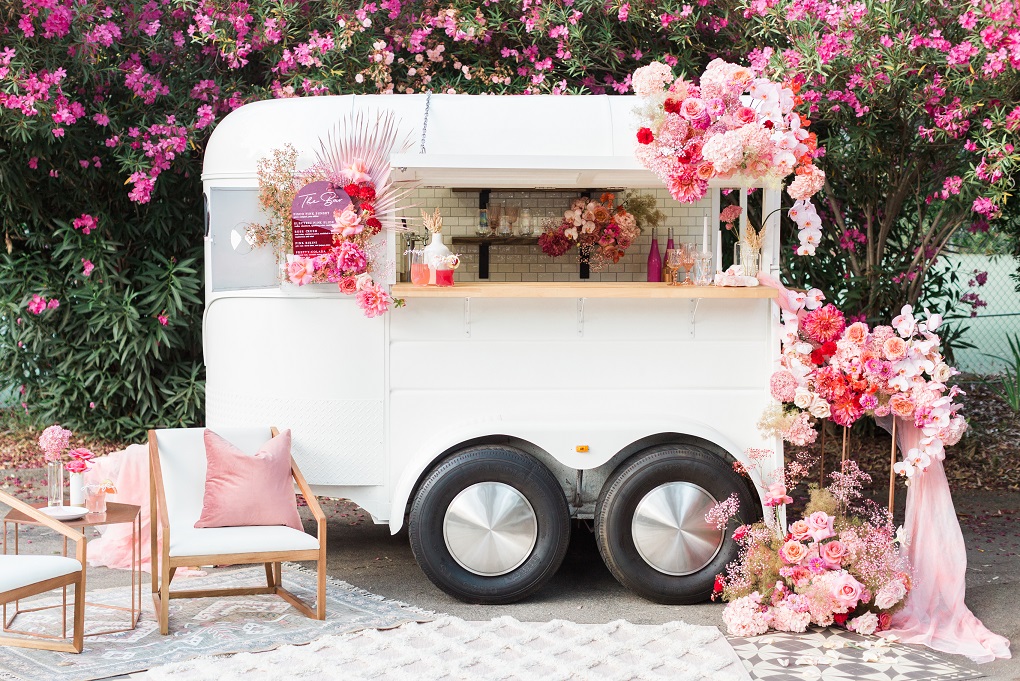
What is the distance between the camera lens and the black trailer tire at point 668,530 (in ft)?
16.4

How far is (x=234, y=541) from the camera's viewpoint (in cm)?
446

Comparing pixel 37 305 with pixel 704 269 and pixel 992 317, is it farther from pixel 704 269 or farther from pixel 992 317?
pixel 992 317

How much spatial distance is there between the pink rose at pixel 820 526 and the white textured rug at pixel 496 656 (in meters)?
0.64

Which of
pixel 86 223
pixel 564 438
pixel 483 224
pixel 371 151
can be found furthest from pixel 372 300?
pixel 86 223

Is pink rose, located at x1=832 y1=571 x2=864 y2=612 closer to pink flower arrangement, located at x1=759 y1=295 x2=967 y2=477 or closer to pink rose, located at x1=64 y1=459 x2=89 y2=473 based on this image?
pink flower arrangement, located at x1=759 y1=295 x2=967 y2=477

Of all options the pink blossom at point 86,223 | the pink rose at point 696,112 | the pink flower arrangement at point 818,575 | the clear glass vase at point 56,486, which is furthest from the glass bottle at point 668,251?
the pink blossom at point 86,223

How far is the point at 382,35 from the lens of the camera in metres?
7.41

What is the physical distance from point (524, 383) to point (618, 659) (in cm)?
142

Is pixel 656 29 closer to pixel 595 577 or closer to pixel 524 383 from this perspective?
pixel 524 383

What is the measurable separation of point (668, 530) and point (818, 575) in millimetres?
703

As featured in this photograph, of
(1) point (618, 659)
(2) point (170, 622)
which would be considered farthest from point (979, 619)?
(2) point (170, 622)

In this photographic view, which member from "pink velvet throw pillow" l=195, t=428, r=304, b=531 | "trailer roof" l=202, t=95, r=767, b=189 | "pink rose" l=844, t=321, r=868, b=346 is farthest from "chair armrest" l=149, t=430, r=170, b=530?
"pink rose" l=844, t=321, r=868, b=346

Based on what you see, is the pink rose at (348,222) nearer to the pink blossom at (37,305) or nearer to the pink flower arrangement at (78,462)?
the pink flower arrangement at (78,462)

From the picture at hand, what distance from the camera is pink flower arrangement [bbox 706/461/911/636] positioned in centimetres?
464
